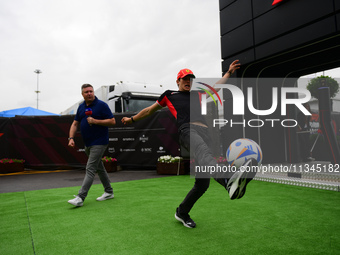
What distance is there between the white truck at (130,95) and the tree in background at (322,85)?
6.58 metres

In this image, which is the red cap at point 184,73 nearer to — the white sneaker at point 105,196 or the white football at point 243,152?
the white football at point 243,152

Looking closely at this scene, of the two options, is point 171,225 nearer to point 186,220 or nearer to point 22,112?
point 186,220

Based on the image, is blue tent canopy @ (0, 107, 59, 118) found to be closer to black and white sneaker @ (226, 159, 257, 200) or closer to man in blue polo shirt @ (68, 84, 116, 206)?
man in blue polo shirt @ (68, 84, 116, 206)

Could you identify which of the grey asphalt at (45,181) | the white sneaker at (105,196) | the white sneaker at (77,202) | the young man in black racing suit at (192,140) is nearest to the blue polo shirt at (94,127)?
the white sneaker at (77,202)

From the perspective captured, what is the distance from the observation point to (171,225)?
3.38 meters

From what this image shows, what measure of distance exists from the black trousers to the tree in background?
18.3 ft

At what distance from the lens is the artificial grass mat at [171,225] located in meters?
2.66

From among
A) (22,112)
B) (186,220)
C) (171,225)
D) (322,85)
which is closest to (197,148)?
(186,220)

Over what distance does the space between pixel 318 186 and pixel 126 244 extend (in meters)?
4.78

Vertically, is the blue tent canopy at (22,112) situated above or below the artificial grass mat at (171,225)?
above

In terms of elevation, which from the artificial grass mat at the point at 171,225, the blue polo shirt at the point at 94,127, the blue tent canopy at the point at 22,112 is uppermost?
the blue tent canopy at the point at 22,112

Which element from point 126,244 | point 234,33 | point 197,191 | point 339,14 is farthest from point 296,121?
point 126,244

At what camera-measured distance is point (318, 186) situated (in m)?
5.79

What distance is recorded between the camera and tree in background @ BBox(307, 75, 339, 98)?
7.55 meters
